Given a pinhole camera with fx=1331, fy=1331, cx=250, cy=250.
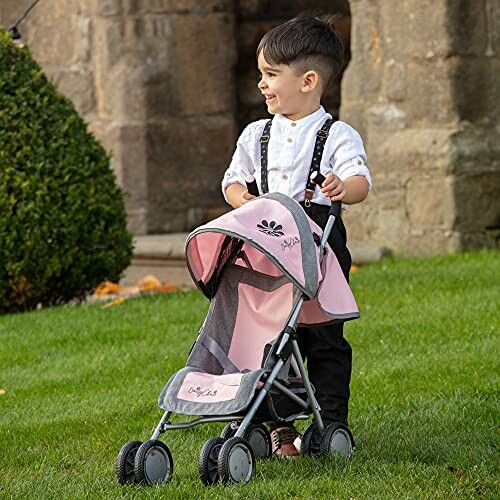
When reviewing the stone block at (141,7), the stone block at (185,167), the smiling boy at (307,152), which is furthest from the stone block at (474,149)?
the smiling boy at (307,152)

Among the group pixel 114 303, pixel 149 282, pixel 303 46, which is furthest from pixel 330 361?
pixel 149 282

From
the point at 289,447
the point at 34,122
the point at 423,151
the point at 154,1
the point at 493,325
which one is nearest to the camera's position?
the point at 289,447

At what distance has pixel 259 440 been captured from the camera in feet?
14.3

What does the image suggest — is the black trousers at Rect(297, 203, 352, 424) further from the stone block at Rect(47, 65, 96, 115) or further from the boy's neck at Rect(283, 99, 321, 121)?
the stone block at Rect(47, 65, 96, 115)

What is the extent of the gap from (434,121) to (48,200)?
2.68m

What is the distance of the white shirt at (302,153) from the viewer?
428 centimetres

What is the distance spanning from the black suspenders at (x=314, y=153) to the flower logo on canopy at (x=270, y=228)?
31 cm

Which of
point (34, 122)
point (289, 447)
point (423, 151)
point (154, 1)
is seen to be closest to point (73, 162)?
point (34, 122)

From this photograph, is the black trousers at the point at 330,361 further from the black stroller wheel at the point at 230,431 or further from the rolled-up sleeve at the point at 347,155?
the black stroller wheel at the point at 230,431

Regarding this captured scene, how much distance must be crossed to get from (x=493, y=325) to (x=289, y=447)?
205cm

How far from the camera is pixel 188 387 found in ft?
13.2

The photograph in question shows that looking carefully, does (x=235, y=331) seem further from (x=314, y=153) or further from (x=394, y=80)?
(x=394, y=80)

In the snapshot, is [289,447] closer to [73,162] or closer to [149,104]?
[73,162]

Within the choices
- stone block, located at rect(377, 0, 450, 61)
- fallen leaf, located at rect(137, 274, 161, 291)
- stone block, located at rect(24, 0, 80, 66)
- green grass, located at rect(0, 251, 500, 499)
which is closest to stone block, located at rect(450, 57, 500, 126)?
stone block, located at rect(377, 0, 450, 61)
